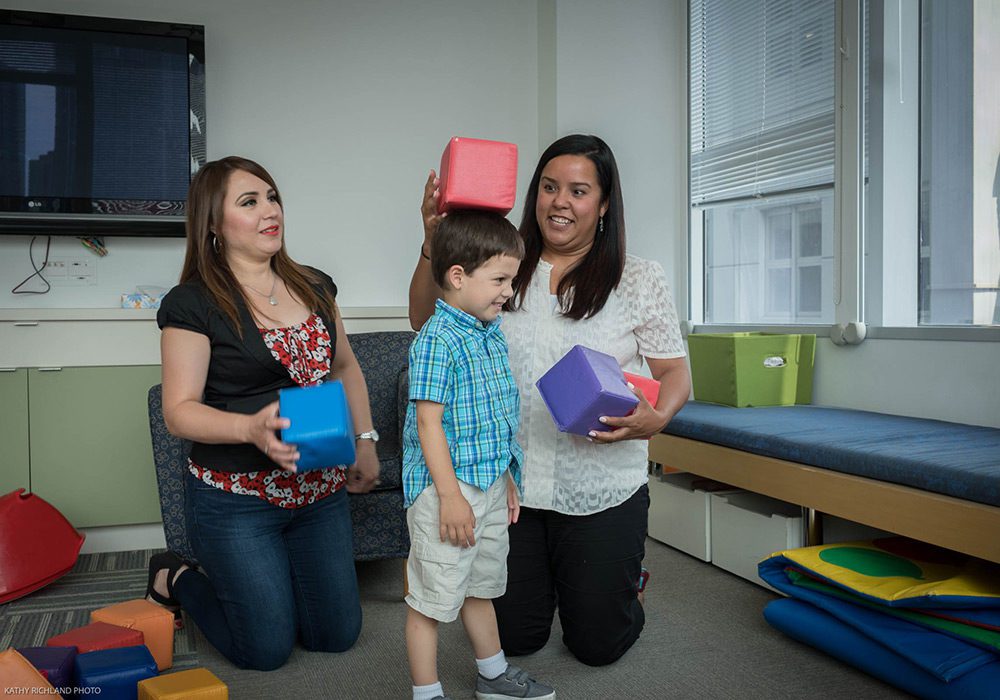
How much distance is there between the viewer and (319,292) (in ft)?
7.33

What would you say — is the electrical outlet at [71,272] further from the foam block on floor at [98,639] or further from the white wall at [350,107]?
the foam block on floor at [98,639]

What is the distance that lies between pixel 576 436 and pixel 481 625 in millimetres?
496

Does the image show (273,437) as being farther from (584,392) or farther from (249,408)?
(584,392)

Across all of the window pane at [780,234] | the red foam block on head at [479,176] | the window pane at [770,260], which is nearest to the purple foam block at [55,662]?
the red foam block on head at [479,176]

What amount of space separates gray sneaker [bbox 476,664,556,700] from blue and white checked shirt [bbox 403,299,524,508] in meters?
0.42

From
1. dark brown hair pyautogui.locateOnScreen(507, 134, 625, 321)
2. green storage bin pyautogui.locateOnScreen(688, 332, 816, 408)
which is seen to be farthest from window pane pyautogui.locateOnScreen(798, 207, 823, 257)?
dark brown hair pyautogui.locateOnScreen(507, 134, 625, 321)

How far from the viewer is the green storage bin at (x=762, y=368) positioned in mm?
2998

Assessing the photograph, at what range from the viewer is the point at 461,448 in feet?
5.56

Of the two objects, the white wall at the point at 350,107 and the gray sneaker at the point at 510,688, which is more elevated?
the white wall at the point at 350,107

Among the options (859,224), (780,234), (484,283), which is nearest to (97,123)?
(484,283)

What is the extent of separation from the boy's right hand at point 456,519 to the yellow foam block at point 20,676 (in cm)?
76

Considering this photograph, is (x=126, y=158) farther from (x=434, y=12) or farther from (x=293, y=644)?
(x=293, y=644)

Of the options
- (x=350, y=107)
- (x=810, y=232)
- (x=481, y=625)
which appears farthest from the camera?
(x=350, y=107)

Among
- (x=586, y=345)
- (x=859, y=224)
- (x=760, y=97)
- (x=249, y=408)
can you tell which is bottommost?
(x=249, y=408)
